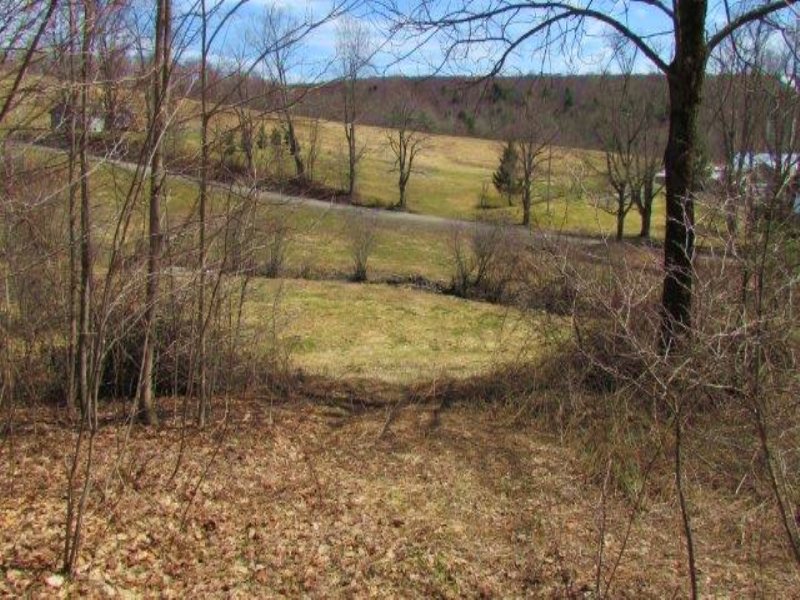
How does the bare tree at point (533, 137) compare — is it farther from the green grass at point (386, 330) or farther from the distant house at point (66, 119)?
the distant house at point (66, 119)

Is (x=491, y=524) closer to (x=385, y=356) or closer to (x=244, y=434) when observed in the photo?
(x=244, y=434)

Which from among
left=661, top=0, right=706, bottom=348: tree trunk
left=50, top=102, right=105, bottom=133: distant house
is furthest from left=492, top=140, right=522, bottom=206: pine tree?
left=50, top=102, right=105, bottom=133: distant house

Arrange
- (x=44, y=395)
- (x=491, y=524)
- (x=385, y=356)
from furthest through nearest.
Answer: (x=385, y=356)
(x=44, y=395)
(x=491, y=524)

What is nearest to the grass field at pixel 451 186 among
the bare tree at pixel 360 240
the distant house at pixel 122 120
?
the bare tree at pixel 360 240

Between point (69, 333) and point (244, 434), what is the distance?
1.38 metres

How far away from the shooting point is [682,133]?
6.73 meters

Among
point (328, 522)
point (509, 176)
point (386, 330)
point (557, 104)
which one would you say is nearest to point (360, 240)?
point (386, 330)

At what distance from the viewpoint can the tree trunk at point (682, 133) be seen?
663 cm

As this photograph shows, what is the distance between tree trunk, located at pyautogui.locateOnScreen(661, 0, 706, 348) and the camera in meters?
6.63

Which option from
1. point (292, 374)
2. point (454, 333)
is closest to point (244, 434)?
point (292, 374)

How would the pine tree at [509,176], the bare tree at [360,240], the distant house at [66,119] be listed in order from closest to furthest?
the distant house at [66,119] < the bare tree at [360,240] < the pine tree at [509,176]

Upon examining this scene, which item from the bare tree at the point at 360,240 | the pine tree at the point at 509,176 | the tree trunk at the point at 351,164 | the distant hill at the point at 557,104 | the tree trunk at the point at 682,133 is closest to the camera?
the tree trunk at the point at 682,133

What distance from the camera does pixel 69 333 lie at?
5.34 metres

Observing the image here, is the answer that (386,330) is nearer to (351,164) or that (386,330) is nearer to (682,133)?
(682,133)
